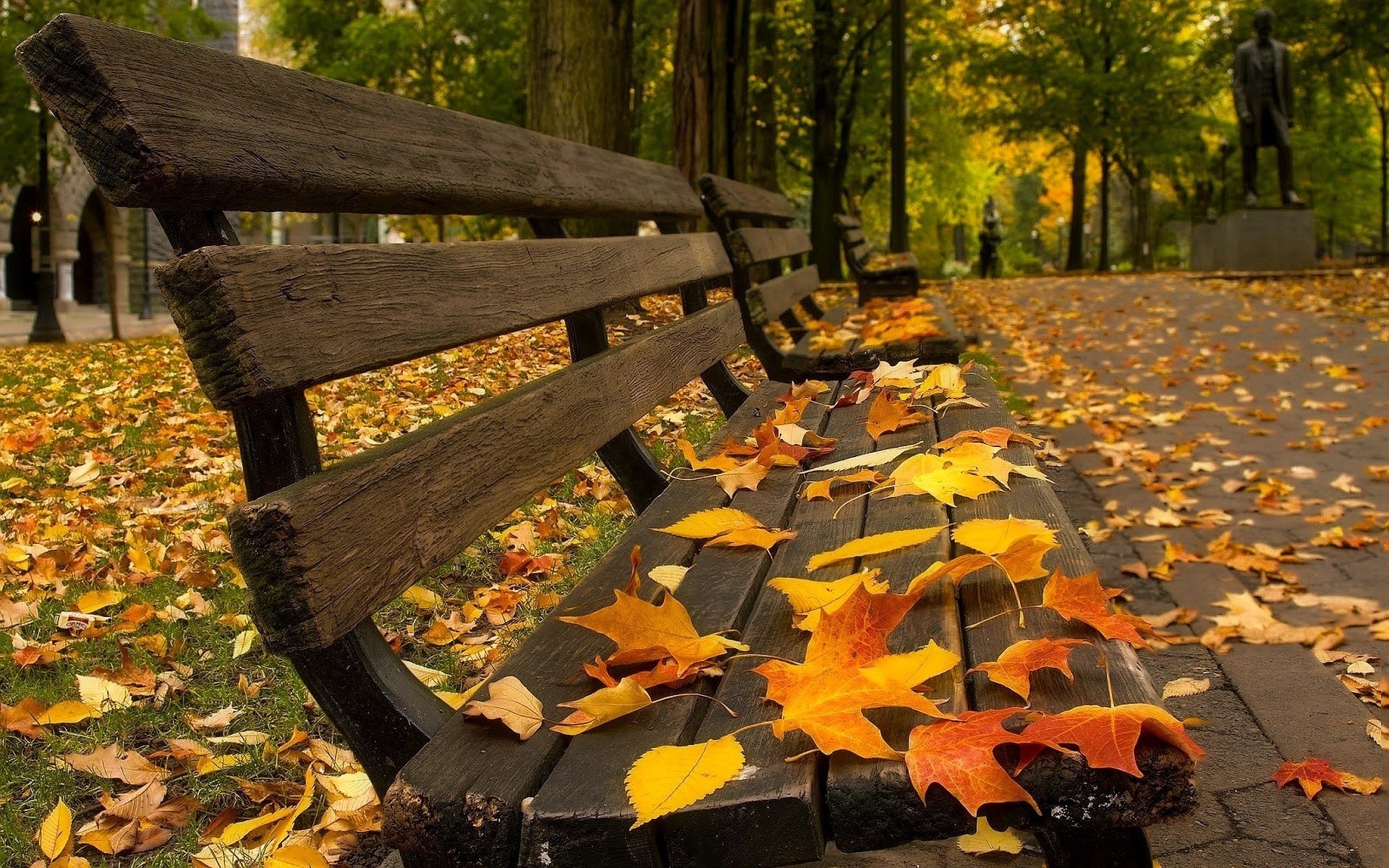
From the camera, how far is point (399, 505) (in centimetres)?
127

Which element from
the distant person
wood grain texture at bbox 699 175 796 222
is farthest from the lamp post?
the distant person

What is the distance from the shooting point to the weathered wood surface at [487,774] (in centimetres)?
107

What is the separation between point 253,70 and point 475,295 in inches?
15.7

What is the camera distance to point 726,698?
1.24 meters

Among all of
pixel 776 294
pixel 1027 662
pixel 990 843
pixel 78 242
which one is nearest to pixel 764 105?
pixel 776 294

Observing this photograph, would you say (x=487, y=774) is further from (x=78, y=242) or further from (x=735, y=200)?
(x=78, y=242)

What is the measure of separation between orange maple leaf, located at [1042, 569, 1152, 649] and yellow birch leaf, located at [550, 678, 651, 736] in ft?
1.55

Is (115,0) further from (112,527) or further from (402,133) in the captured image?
(402,133)

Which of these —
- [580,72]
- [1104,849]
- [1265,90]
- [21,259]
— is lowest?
[1104,849]

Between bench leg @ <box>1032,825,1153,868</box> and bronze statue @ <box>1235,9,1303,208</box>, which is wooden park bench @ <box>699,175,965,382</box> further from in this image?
bronze statue @ <box>1235,9,1303,208</box>

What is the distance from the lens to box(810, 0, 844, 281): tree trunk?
798 inches

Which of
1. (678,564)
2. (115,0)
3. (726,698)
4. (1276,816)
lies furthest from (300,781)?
(115,0)

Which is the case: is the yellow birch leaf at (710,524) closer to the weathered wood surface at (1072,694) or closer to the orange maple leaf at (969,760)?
the weathered wood surface at (1072,694)

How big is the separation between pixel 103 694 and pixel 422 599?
76 cm
